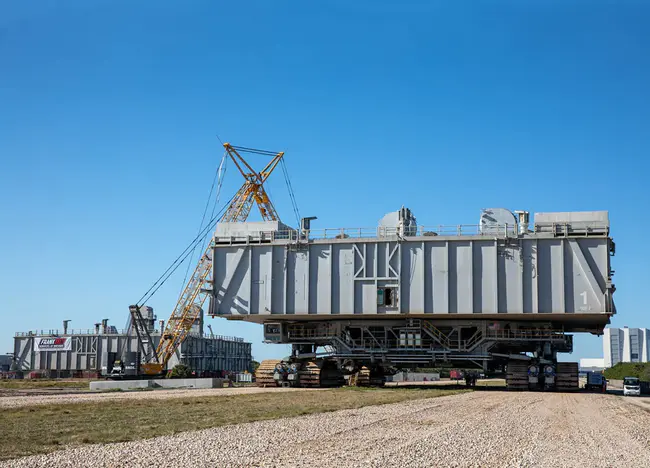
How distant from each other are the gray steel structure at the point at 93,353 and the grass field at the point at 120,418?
251ft

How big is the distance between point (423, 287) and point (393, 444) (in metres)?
36.8

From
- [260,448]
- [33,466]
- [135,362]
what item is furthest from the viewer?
[135,362]

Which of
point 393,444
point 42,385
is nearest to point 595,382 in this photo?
point 42,385

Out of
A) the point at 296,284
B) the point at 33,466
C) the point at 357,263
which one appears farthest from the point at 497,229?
the point at 33,466

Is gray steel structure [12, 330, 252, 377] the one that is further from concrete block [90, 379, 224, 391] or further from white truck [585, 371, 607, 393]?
white truck [585, 371, 607, 393]

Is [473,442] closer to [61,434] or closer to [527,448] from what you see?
[527,448]

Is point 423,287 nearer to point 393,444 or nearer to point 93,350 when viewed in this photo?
point 393,444

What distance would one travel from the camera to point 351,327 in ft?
199

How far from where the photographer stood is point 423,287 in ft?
183

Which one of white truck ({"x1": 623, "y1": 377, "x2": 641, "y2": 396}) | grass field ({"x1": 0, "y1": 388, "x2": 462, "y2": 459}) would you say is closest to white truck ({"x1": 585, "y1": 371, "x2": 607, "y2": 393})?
white truck ({"x1": 623, "y1": 377, "x2": 641, "y2": 396})

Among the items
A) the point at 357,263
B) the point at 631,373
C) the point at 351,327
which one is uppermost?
the point at 357,263

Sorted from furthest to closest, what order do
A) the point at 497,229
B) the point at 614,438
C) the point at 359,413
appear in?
the point at 497,229 → the point at 359,413 → the point at 614,438

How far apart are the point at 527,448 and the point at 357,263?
126 feet

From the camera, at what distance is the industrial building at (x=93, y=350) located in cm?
11162
